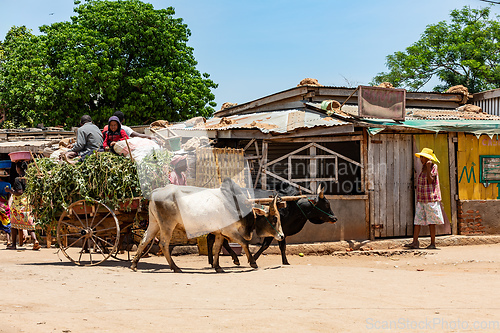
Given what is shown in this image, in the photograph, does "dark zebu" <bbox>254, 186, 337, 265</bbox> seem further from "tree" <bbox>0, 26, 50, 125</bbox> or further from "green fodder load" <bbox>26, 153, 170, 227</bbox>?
"tree" <bbox>0, 26, 50, 125</bbox>

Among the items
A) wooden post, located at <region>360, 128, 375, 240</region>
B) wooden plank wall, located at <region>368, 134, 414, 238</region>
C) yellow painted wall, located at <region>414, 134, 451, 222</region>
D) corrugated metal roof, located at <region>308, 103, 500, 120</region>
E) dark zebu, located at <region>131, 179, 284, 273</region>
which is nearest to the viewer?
dark zebu, located at <region>131, 179, 284, 273</region>

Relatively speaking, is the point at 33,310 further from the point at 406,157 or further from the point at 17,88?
the point at 17,88

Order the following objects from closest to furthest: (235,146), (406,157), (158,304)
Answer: (158,304), (406,157), (235,146)

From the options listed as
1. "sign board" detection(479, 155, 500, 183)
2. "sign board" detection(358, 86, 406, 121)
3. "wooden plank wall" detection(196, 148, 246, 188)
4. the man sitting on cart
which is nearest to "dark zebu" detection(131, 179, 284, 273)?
"wooden plank wall" detection(196, 148, 246, 188)

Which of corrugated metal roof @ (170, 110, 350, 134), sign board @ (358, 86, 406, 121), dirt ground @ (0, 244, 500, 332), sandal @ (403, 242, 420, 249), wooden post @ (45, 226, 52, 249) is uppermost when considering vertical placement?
sign board @ (358, 86, 406, 121)

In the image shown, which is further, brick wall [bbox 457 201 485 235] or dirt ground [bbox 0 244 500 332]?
brick wall [bbox 457 201 485 235]

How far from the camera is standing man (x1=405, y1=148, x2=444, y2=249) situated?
1199 cm

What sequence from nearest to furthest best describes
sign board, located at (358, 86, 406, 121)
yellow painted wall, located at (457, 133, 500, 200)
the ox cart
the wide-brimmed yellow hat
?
1. the ox cart
2. the wide-brimmed yellow hat
3. sign board, located at (358, 86, 406, 121)
4. yellow painted wall, located at (457, 133, 500, 200)

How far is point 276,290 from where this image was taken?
7125 mm

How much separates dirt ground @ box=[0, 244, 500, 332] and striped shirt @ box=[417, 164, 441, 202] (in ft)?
7.34

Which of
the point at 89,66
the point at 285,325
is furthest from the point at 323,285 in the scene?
the point at 89,66

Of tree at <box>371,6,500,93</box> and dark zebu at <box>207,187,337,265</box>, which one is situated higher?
tree at <box>371,6,500,93</box>

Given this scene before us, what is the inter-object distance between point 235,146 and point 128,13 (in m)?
17.3

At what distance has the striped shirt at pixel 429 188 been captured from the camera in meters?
12.0
